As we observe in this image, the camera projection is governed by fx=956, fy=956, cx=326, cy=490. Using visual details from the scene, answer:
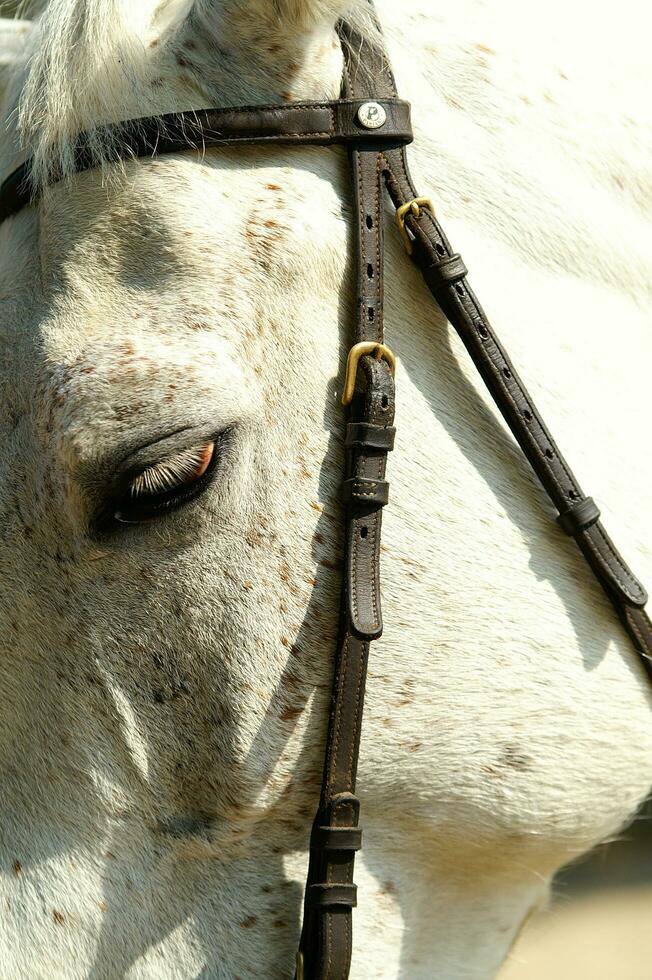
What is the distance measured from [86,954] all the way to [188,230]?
2.87 ft

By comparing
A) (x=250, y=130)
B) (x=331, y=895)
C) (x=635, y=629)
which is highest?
(x=250, y=130)

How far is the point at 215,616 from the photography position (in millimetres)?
1123

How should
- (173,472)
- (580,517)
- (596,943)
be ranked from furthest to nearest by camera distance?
(596,943) → (580,517) → (173,472)

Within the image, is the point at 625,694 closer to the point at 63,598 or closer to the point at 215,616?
the point at 215,616

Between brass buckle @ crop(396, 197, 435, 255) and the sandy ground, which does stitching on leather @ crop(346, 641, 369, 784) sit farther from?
the sandy ground

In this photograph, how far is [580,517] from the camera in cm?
120

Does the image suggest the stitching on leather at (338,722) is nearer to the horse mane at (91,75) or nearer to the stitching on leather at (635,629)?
the stitching on leather at (635,629)

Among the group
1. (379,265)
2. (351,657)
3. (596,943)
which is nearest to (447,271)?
(379,265)

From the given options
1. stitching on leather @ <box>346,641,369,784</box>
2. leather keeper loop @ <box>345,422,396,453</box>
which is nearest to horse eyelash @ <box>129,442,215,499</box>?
leather keeper loop @ <box>345,422,396,453</box>

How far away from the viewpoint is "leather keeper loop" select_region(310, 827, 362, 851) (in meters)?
1.13

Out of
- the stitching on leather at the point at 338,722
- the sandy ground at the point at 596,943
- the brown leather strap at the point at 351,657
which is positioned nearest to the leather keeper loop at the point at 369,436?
the brown leather strap at the point at 351,657

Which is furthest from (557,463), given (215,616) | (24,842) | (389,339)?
(24,842)

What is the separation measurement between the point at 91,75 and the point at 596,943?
139 inches

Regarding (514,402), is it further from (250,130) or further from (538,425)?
(250,130)
